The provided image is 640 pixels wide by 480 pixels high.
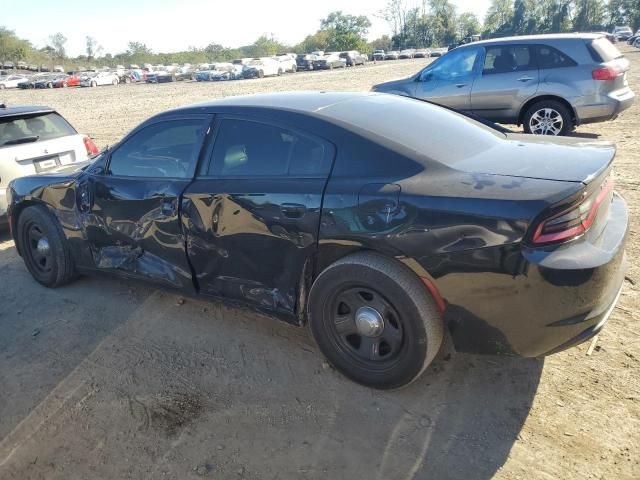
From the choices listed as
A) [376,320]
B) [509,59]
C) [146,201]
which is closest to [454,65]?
[509,59]

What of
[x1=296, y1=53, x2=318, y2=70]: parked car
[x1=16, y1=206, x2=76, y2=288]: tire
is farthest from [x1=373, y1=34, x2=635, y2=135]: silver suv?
[x1=296, y1=53, x2=318, y2=70]: parked car

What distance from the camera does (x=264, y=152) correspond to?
3195 mm

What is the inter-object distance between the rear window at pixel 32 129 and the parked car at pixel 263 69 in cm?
4209

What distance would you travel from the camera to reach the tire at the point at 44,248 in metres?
4.32

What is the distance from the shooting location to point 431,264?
2539 mm

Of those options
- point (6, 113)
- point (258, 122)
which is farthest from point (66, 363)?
point (6, 113)

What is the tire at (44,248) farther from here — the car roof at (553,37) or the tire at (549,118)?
the car roof at (553,37)

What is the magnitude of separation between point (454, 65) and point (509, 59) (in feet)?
3.20

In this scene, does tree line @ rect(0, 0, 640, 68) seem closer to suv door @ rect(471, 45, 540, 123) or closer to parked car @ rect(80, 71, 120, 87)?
parked car @ rect(80, 71, 120, 87)

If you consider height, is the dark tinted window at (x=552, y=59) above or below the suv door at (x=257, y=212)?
above

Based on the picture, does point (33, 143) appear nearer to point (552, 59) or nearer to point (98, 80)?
point (552, 59)

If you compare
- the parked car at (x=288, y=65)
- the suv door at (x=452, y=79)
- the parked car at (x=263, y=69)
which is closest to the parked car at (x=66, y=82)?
the parked car at (x=263, y=69)

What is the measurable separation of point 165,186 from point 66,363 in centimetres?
132

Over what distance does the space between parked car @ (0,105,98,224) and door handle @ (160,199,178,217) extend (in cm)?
317
